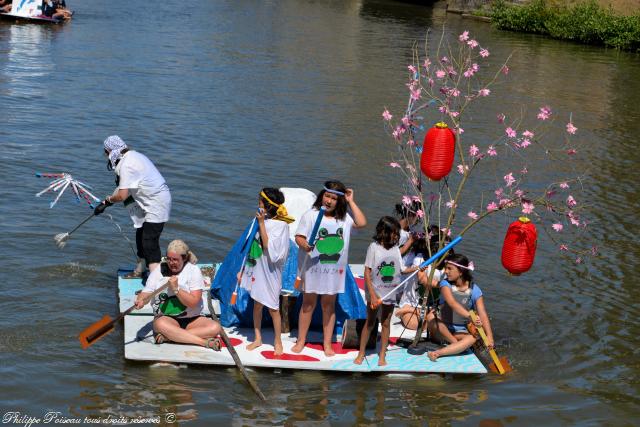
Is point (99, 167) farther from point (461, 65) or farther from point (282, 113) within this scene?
point (461, 65)

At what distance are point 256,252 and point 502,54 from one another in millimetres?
27167

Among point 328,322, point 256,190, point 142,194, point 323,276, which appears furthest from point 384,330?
point 256,190

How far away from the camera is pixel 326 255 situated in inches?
372

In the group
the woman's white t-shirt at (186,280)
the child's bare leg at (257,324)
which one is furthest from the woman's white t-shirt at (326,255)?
the woman's white t-shirt at (186,280)

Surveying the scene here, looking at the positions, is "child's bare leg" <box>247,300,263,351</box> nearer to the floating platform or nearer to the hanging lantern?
the floating platform

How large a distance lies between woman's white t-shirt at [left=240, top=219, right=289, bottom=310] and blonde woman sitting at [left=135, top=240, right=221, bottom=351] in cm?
54

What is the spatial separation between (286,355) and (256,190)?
22.4ft

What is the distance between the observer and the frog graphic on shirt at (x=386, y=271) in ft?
30.6

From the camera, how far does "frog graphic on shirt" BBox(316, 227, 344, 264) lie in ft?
30.8

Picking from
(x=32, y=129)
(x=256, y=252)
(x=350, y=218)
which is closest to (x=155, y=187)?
(x=256, y=252)

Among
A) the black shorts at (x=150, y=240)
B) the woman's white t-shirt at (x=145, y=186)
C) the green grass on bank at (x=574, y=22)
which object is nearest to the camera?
the woman's white t-shirt at (x=145, y=186)

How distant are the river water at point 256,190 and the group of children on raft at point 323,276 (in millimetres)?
442

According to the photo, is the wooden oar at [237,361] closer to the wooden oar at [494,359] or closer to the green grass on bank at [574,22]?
the wooden oar at [494,359]

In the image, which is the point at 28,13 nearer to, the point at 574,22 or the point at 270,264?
the point at 574,22
